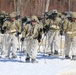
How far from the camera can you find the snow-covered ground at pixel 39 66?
16688 millimetres

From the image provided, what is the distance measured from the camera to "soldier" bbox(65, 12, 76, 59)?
65.5 feet

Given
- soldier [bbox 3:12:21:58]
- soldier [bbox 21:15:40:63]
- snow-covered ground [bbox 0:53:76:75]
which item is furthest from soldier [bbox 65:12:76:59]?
soldier [bbox 3:12:21:58]

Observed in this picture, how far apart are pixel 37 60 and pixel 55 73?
3431mm

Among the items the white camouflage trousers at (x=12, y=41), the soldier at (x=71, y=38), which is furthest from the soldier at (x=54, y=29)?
the white camouflage trousers at (x=12, y=41)

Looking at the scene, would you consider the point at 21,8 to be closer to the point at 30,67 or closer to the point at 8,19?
the point at 8,19

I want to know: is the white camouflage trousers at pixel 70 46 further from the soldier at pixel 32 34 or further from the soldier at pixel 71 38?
the soldier at pixel 32 34

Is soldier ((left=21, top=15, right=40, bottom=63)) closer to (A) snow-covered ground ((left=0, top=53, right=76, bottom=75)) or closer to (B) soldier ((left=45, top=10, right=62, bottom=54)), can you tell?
(A) snow-covered ground ((left=0, top=53, right=76, bottom=75))

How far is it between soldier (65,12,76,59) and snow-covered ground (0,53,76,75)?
0.44 meters

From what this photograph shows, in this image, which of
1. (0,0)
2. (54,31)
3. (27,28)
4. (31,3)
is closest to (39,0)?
(31,3)

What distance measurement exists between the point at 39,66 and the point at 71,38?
107 inches

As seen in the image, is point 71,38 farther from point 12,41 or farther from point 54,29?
point 12,41

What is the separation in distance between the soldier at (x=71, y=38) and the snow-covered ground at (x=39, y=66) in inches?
17.1

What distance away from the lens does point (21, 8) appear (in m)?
40.2

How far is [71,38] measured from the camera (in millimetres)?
20203
